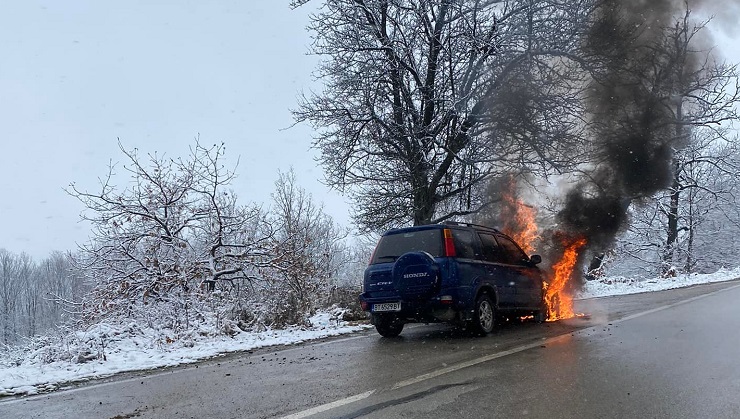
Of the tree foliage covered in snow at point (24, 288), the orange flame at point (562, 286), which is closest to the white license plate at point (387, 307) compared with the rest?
the orange flame at point (562, 286)

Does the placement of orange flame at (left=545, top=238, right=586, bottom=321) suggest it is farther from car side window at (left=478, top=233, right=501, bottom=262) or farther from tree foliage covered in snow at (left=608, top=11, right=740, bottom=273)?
tree foliage covered in snow at (left=608, top=11, right=740, bottom=273)

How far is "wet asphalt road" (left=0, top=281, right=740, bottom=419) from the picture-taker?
464cm

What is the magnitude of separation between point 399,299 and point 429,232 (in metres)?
1.22

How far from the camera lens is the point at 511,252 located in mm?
10609

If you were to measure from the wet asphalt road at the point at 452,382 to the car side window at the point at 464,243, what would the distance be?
1359 millimetres

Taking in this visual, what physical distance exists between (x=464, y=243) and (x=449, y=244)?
1.55 feet

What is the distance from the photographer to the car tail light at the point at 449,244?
8.79m

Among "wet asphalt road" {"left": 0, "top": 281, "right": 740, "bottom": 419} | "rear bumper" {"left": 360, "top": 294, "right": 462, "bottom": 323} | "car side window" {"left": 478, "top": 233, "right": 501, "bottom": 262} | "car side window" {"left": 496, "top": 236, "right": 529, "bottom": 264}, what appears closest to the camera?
"wet asphalt road" {"left": 0, "top": 281, "right": 740, "bottom": 419}

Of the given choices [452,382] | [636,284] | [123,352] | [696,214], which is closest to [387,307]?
[452,382]

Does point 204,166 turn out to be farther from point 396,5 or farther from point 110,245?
point 396,5

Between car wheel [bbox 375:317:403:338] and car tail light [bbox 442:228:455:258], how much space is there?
1448mm

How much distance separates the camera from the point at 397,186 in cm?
1655

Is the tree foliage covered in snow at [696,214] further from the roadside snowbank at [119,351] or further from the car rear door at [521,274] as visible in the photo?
the roadside snowbank at [119,351]

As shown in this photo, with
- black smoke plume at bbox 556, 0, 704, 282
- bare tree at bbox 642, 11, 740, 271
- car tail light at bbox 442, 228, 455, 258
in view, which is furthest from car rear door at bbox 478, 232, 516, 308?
bare tree at bbox 642, 11, 740, 271
